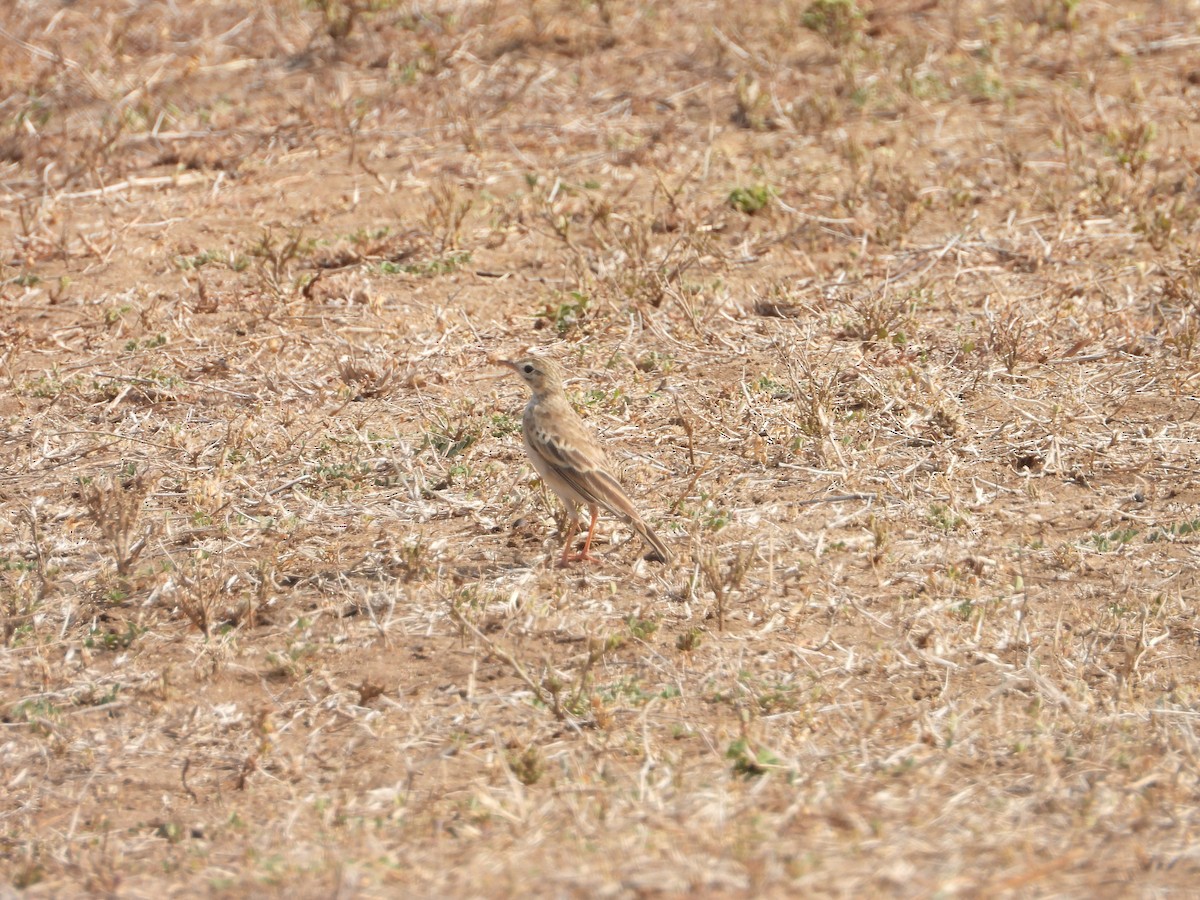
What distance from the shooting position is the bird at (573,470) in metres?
6.85

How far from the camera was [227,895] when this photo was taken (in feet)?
16.2

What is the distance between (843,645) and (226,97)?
28.4 feet

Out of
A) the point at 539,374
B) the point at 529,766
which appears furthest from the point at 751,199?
the point at 529,766

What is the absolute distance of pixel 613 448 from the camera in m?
8.04

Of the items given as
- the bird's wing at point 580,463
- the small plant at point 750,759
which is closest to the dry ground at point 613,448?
the small plant at point 750,759

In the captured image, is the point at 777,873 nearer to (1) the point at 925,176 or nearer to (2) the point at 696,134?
(1) the point at 925,176

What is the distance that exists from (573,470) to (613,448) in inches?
45.5

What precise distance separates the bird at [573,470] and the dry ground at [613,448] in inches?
7.5

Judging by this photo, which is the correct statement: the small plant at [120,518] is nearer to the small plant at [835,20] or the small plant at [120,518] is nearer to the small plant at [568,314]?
the small plant at [568,314]

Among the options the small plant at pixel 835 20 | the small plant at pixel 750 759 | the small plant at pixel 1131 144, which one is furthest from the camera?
the small plant at pixel 835 20

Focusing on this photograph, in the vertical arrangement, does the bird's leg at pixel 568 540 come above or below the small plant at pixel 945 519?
below

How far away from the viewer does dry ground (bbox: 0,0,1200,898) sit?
5.35m

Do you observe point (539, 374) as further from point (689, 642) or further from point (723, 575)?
point (689, 642)

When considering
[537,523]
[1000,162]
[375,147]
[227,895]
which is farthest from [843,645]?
[375,147]
